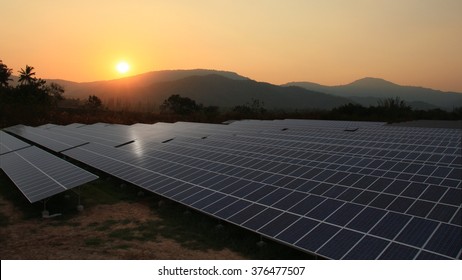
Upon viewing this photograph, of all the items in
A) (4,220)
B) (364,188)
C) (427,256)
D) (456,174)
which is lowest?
(4,220)

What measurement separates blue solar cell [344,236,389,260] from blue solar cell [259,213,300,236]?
2.73m

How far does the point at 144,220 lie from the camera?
57.1ft

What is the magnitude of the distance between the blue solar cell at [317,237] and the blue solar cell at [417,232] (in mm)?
2081

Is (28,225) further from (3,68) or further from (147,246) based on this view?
(3,68)

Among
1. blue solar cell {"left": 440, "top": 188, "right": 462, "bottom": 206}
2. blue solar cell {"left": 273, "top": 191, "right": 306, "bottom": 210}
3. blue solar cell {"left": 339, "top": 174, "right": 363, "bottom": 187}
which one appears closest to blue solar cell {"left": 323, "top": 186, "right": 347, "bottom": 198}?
blue solar cell {"left": 339, "top": 174, "right": 363, "bottom": 187}

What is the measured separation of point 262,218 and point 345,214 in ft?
10.3

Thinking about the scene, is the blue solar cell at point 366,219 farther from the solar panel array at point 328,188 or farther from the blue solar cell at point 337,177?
the blue solar cell at point 337,177

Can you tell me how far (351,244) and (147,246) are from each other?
7.94m

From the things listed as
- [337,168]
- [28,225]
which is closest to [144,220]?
[28,225]

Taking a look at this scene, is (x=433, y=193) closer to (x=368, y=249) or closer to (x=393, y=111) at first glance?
(x=368, y=249)

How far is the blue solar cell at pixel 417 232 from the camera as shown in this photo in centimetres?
1077

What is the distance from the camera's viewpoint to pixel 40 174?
68.2ft

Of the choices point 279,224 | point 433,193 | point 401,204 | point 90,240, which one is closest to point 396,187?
point 433,193
